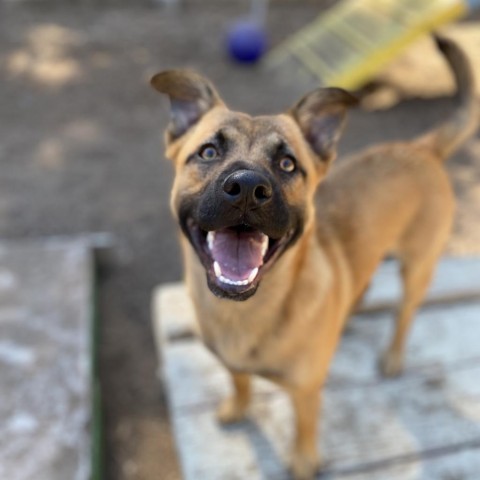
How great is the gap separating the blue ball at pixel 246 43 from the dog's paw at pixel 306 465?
5.56m

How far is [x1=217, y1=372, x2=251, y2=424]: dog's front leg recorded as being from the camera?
8.59 ft

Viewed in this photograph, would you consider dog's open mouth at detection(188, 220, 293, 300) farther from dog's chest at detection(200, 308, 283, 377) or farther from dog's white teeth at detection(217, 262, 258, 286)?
dog's chest at detection(200, 308, 283, 377)

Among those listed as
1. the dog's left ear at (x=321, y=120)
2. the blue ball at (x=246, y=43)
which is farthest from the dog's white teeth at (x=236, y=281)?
the blue ball at (x=246, y=43)

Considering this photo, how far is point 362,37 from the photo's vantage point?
636 centimetres

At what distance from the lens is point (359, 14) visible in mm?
6867

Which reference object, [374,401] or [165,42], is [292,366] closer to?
[374,401]

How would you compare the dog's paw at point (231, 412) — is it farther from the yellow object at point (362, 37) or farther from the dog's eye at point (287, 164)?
the yellow object at point (362, 37)

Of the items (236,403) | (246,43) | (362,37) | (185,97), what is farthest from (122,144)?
(236,403)

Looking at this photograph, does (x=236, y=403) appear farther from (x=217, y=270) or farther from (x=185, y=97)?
(x=185, y=97)

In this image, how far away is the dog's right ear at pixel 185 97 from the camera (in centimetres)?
223

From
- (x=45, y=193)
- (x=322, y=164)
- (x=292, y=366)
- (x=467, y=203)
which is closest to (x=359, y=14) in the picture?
(x=467, y=203)

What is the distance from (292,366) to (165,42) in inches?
251

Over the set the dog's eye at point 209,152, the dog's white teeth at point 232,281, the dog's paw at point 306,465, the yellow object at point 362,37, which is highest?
the yellow object at point 362,37

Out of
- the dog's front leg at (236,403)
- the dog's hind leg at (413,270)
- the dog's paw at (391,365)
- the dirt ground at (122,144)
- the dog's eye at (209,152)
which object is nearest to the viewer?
the dog's eye at (209,152)
